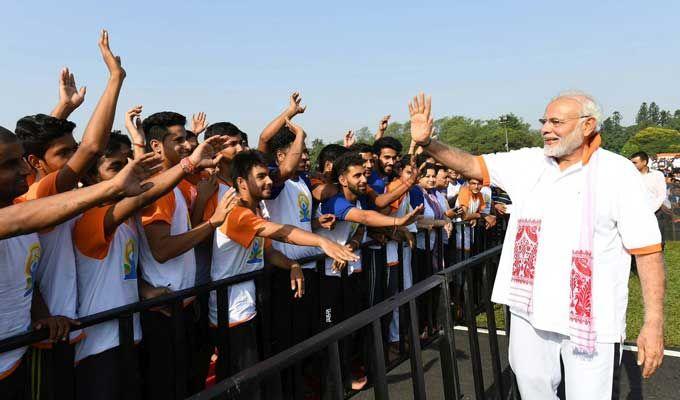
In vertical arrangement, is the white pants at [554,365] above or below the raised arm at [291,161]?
below

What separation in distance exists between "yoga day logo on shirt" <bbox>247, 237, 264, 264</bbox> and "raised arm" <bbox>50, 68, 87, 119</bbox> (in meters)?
1.65

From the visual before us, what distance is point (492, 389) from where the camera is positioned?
11.0ft

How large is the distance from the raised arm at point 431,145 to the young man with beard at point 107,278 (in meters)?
1.26

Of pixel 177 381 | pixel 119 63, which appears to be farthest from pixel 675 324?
pixel 119 63

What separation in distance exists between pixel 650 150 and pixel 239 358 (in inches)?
4632

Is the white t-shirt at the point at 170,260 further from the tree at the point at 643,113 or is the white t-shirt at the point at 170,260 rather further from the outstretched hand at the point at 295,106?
the tree at the point at 643,113

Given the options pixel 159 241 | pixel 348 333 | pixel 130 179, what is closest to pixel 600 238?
pixel 348 333

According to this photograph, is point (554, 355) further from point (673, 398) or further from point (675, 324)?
point (675, 324)

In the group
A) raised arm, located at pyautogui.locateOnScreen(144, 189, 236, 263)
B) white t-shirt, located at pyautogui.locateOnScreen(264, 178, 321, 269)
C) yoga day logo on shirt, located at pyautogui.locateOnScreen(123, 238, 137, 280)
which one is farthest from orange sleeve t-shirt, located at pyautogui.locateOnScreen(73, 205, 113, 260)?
white t-shirt, located at pyautogui.locateOnScreen(264, 178, 321, 269)

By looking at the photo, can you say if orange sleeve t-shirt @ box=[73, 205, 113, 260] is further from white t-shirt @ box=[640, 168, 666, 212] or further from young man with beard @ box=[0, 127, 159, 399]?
white t-shirt @ box=[640, 168, 666, 212]

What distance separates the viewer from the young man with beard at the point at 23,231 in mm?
1706

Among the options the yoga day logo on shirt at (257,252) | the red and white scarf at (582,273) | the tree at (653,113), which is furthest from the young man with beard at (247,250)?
the tree at (653,113)

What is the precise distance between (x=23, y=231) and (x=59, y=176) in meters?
0.87

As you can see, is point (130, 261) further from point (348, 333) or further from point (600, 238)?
point (600, 238)
